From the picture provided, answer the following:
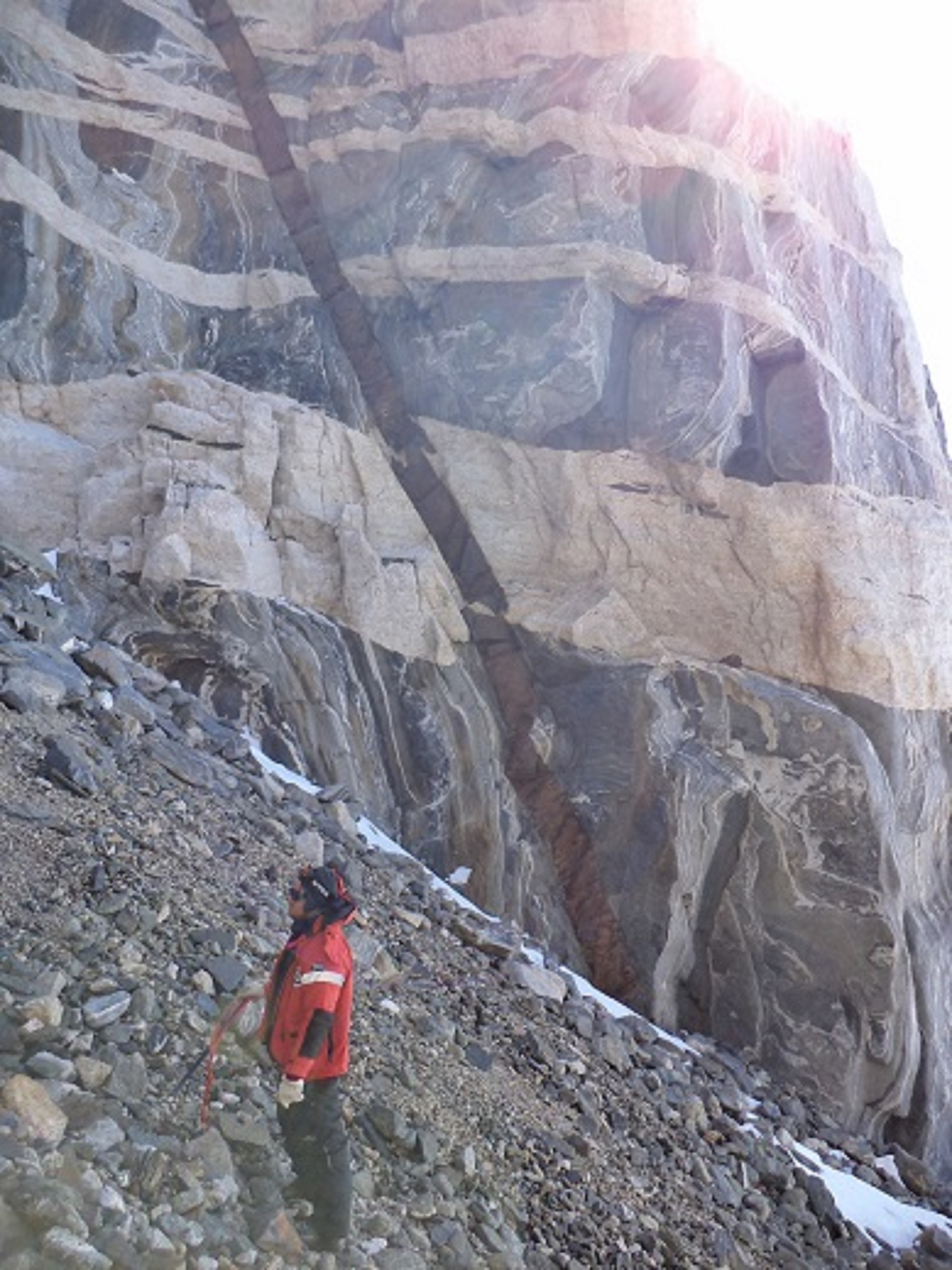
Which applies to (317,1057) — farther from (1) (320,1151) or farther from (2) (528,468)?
(2) (528,468)

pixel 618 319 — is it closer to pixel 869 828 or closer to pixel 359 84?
pixel 359 84

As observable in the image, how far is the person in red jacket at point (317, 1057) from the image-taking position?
4621mm

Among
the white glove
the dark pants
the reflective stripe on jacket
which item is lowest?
the dark pants

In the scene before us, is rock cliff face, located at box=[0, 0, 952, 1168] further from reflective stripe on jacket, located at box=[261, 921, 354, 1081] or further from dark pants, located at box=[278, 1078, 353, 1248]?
dark pants, located at box=[278, 1078, 353, 1248]

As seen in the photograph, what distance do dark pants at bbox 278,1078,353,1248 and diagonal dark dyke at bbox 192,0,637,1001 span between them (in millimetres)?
8582

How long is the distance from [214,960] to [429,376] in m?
10.5

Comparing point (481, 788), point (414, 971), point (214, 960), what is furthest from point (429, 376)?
point (214, 960)

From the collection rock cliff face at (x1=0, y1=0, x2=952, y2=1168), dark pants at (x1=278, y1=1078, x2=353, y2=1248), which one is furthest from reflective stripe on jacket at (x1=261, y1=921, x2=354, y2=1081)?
rock cliff face at (x1=0, y1=0, x2=952, y2=1168)

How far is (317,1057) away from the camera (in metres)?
4.60

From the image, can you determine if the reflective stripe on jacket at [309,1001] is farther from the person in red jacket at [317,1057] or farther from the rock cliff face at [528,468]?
the rock cliff face at [528,468]

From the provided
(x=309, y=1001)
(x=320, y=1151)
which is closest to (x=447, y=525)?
(x=309, y=1001)

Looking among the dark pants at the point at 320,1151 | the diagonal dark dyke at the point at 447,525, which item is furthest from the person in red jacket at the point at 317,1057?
the diagonal dark dyke at the point at 447,525

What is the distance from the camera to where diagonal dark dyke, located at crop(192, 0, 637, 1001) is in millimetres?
13164

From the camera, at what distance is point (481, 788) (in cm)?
1311
